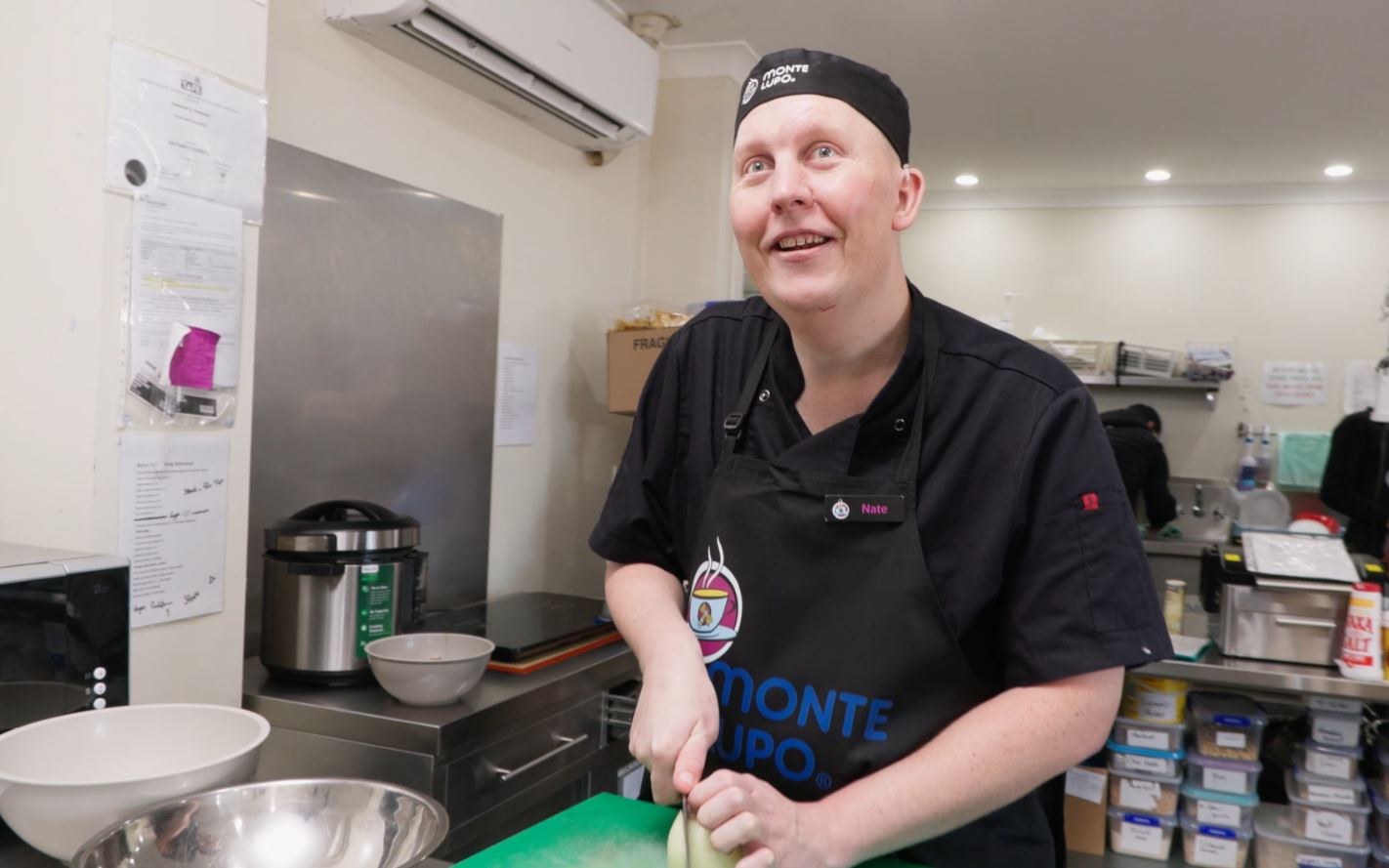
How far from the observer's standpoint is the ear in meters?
1.11

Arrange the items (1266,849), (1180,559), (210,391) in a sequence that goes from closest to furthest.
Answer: (210,391)
(1266,849)
(1180,559)

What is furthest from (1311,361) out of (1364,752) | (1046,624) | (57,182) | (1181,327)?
(57,182)

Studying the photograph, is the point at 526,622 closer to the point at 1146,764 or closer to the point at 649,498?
the point at 649,498

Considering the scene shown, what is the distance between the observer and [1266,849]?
8.84 ft

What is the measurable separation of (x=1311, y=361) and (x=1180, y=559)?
137cm

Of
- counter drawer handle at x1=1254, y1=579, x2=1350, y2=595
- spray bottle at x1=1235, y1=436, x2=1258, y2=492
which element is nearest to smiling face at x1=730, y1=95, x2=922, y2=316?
counter drawer handle at x1=1254, y1=579, x2=1350, y2=595

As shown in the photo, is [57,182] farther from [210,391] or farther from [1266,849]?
[1266,849]

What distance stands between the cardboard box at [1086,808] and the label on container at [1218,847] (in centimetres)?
25

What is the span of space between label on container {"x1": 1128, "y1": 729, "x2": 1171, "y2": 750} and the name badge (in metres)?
2.12

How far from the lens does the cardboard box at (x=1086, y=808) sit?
2.81 m

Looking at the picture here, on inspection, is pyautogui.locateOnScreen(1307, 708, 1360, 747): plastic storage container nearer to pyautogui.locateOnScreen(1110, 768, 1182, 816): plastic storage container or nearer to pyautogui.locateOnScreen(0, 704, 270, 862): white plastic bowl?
pyautogui.locateOnScreen(1110, 768, 1182, 816): plastic storage container

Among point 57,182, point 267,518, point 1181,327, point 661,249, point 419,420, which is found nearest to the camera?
point 57,182

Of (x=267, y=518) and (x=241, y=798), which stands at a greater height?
(x=267, y=518)

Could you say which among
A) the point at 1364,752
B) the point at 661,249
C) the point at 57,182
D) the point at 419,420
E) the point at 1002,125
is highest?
the point at 1002,125
